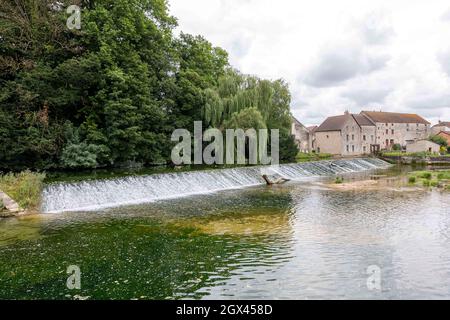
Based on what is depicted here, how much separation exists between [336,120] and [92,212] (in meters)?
53.9

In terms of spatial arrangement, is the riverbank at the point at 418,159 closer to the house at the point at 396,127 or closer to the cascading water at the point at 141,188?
the house at the point at 396,127

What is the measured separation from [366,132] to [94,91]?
169 ft

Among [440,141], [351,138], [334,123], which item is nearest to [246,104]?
[334,123]

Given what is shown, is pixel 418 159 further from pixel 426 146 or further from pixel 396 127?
pixel 396 127

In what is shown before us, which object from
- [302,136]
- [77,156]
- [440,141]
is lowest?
[77,156]

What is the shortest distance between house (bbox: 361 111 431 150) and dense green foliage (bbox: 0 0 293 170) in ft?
141

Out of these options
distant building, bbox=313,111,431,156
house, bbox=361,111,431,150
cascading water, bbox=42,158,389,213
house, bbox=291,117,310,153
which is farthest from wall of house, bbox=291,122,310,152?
cascading water, bbox=42,158,389,213

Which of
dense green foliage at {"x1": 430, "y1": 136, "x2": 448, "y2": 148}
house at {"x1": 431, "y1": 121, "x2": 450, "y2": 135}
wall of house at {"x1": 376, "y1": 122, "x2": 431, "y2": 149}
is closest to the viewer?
dense green foliage at {"x1": 430, "y1": 136, "x2": 448, "y2": 148}

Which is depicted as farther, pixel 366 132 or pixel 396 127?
pixel 396 127

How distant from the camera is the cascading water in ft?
53.3

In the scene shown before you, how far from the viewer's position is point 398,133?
67.3m

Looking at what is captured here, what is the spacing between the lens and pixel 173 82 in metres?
29.4

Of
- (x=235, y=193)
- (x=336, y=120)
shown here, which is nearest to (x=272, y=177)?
(x=235, y=193)

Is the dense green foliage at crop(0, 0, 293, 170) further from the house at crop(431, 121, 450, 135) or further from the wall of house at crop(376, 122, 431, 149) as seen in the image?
the house at crop(431, 121, 450, 135)
